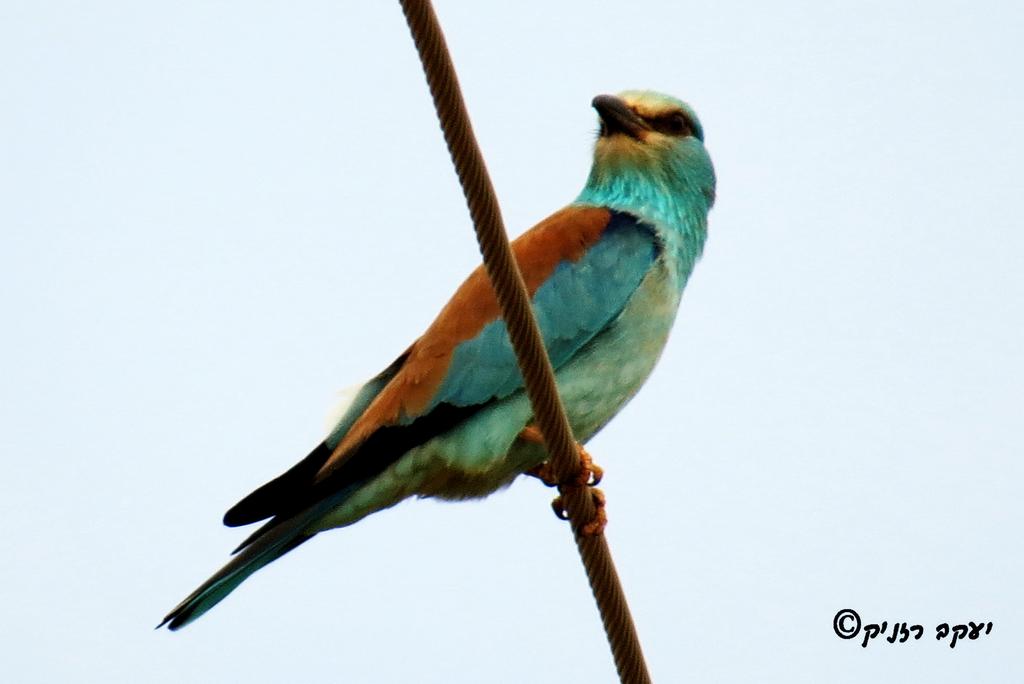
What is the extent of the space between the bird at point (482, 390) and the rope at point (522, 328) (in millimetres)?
740

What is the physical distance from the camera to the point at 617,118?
5.48 meters

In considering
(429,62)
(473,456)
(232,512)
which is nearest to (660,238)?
(473,456)

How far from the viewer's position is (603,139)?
18.2 ft

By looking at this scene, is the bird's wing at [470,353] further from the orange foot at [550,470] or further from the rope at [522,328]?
the rope at [522,328]

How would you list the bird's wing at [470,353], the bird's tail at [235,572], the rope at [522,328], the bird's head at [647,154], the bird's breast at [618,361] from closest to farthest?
the rope at [522,328] → the bird's tail at [235,572] → the bird's wing at [470,353] → the bird's breast at [618,361] → the bird's head at [647,154]

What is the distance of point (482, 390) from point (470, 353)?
146 mm

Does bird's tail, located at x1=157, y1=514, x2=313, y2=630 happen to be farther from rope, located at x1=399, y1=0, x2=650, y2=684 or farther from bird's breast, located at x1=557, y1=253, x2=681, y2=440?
rope, located at x1=399, y1=0, x2=650, y2=684

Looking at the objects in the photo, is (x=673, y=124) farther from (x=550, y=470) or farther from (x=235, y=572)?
(x=235, y=572)

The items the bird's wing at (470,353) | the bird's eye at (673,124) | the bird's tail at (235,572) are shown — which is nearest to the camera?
the bird's tail at (235,572)

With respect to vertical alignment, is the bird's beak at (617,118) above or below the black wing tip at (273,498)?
above

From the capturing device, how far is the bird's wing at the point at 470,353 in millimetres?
4496

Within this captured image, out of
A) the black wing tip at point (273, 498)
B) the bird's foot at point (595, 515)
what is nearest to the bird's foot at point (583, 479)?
the bird's foot at point (595, 515)

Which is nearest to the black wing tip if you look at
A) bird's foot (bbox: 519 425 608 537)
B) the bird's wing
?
the bird's wing

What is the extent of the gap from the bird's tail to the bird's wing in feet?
0.17
